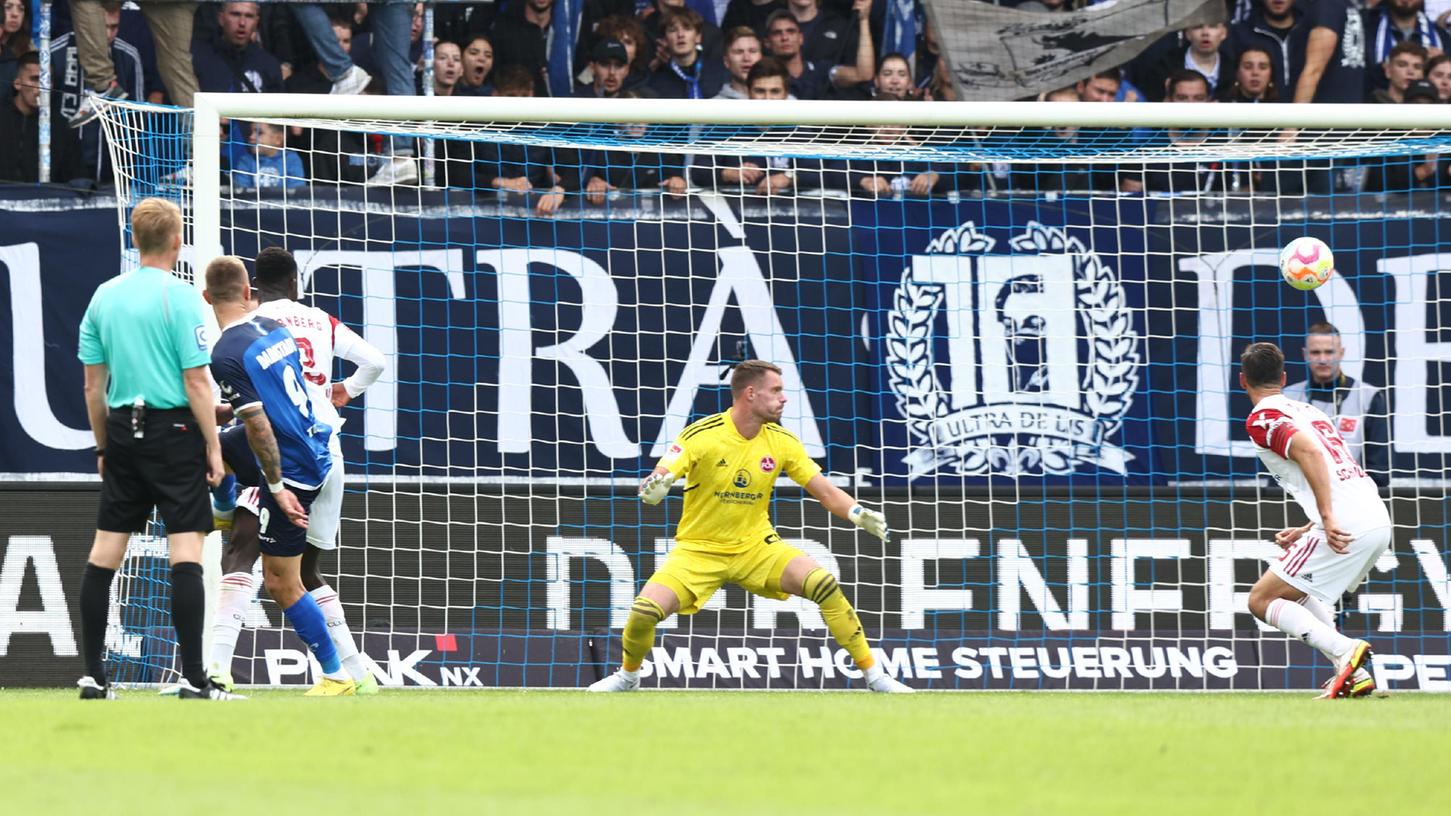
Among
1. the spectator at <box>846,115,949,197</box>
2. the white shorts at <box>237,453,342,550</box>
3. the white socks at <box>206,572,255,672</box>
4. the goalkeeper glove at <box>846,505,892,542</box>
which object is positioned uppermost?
the spectator at <box>846,115,949,197</box>

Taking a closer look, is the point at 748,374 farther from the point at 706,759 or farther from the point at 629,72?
the point at 706,759

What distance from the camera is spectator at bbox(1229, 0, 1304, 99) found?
1376 cm

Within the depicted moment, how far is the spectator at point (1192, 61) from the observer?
45.3ft

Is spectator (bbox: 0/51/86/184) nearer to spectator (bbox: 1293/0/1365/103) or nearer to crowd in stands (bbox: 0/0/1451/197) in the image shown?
crowd in stands (bbox: 0/0/1451/197)

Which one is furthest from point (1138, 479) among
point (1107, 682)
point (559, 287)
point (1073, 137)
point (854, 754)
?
point (854, 754)

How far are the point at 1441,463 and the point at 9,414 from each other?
28.8 feet

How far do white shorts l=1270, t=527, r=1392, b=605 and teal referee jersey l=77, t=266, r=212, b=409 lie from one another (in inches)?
207

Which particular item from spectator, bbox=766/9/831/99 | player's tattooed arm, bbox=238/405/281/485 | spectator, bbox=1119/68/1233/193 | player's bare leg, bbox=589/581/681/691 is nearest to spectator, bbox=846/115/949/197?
spectator, bbox=766/9/831/99

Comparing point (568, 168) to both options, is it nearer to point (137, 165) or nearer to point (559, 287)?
point (559, 287)

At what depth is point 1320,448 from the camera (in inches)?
362

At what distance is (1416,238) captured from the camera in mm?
12352

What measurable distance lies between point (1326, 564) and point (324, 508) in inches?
189

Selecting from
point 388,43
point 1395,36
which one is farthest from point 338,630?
point 1395,36

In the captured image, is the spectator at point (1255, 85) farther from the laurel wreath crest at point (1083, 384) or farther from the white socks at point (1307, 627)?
the white socks at point (1307, 627)
